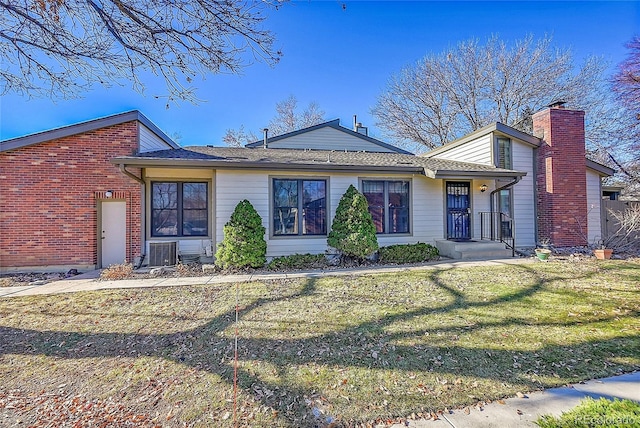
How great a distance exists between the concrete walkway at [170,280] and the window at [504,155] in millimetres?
3783

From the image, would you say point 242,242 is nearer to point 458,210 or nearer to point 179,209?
point 179,209

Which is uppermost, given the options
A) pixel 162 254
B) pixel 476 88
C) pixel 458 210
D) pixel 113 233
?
A: pixel 476 88

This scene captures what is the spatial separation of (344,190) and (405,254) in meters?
2.64

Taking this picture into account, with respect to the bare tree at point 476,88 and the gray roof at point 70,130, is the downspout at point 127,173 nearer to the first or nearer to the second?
the gray roof at point 70,130

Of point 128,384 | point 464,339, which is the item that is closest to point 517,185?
point 464,339

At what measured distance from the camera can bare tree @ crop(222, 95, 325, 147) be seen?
25.8 m

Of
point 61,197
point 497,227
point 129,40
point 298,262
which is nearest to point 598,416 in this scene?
point 298,262

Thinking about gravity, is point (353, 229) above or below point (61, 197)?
below

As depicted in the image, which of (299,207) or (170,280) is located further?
(299,207)

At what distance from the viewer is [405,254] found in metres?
8.59

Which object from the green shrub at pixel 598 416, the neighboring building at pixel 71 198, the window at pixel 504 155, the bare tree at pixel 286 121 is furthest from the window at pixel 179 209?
the bare tree at pixel 286 121

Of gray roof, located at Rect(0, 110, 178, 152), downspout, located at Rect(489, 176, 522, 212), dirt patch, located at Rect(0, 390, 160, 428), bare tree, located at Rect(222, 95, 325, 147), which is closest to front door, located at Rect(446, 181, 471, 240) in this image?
downspout, located at Rect(489, 176, 522, 212)

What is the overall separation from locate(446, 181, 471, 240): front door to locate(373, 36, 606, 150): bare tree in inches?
559

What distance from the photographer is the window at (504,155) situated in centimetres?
1029
